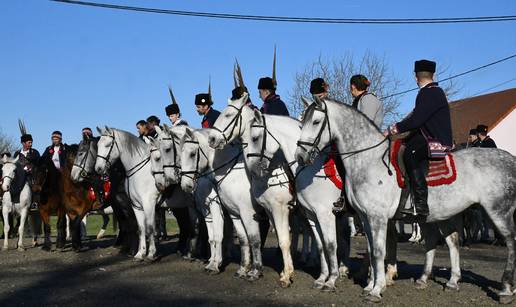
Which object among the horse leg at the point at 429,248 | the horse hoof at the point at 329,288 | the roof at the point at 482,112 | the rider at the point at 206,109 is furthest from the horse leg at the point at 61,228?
the roof at the point at 482,112

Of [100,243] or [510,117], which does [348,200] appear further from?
[510,117]

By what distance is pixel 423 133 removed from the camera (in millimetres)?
8805

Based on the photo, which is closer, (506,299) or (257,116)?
(506,299)

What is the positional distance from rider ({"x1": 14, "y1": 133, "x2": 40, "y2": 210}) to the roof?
33596mm

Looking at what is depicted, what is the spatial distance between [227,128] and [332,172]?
1.90 meters

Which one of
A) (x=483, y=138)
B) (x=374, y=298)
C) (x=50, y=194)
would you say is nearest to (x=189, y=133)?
(x=374, y=298)

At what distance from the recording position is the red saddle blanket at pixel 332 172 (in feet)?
31.3

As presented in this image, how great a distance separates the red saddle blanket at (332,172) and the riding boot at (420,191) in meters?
1.26

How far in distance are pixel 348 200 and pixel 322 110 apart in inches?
55.8

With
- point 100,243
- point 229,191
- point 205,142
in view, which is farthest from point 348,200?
point 100,243

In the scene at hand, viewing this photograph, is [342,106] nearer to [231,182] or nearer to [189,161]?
[231,182]

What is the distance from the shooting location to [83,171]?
14.0m

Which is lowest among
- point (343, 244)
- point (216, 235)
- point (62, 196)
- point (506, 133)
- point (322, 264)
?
point (322, 264)

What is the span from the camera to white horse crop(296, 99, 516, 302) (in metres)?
8.70
